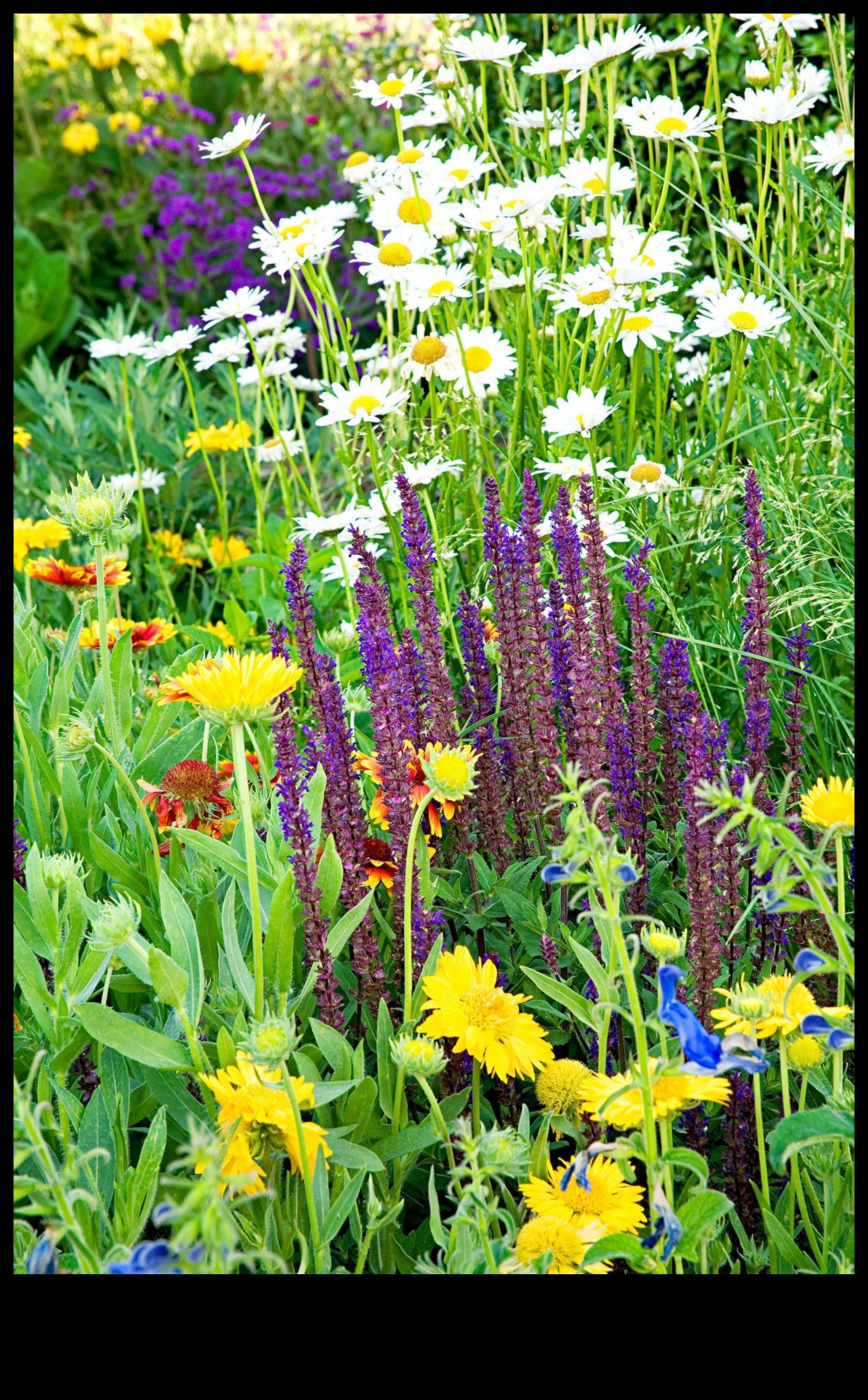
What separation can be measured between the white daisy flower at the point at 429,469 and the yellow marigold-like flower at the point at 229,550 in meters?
0.86

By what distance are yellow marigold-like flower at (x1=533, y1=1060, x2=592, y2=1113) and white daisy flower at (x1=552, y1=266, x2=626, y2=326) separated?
4.35 feet

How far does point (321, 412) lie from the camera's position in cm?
485

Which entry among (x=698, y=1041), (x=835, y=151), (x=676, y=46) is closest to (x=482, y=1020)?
(x=698, y=1041)

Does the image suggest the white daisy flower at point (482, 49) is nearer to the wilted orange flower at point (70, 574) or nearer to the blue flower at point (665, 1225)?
the wilted orange flower at point (70, 574)

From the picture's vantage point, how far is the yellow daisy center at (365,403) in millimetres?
2340

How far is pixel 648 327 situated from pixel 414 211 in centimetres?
51

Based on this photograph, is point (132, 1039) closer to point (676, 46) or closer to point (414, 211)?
point (414, 211)

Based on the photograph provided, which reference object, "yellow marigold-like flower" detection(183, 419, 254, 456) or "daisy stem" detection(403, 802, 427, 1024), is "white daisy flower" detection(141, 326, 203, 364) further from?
"daisy stem" detection(403, 802, 427, 1024)

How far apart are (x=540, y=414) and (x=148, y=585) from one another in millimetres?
1407

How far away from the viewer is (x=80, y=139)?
5.77m

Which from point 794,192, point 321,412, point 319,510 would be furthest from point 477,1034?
point 321,412

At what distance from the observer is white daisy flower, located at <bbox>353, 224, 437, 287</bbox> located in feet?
7.59

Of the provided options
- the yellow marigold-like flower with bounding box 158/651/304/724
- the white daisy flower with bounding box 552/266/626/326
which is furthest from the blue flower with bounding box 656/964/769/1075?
the white daisy flower with bounding box 552/266/626/326
